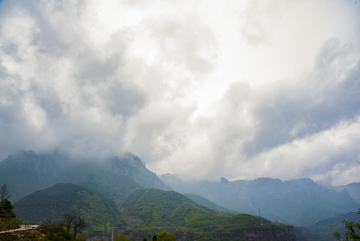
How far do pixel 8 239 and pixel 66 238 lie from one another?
29.0 meters

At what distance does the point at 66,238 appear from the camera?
79.1 metres

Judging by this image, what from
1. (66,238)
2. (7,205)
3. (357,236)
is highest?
(7,205)

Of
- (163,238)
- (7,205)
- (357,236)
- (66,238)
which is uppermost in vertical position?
(7,205)

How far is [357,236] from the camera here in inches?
1606

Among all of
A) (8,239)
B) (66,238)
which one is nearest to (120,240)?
(66,238)

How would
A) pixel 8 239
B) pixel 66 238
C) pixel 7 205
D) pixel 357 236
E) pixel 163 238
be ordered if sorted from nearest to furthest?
1. pixel 357 236
2. pixel 8 239
3. pixel 66 238
4. pixel 7 205
5. pixel 163 238

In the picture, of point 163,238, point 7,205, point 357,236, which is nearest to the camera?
point 357,236

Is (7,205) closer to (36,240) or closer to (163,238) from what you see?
(36,240)

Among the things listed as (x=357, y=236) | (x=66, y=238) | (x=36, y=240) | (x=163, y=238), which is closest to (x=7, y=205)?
(x=66, y=238)

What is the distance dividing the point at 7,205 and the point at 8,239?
65.0m

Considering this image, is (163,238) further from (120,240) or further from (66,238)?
(66,238)

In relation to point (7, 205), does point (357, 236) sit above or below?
below

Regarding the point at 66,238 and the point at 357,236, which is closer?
the point at 357,236

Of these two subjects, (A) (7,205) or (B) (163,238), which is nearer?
(A) (7,205)
